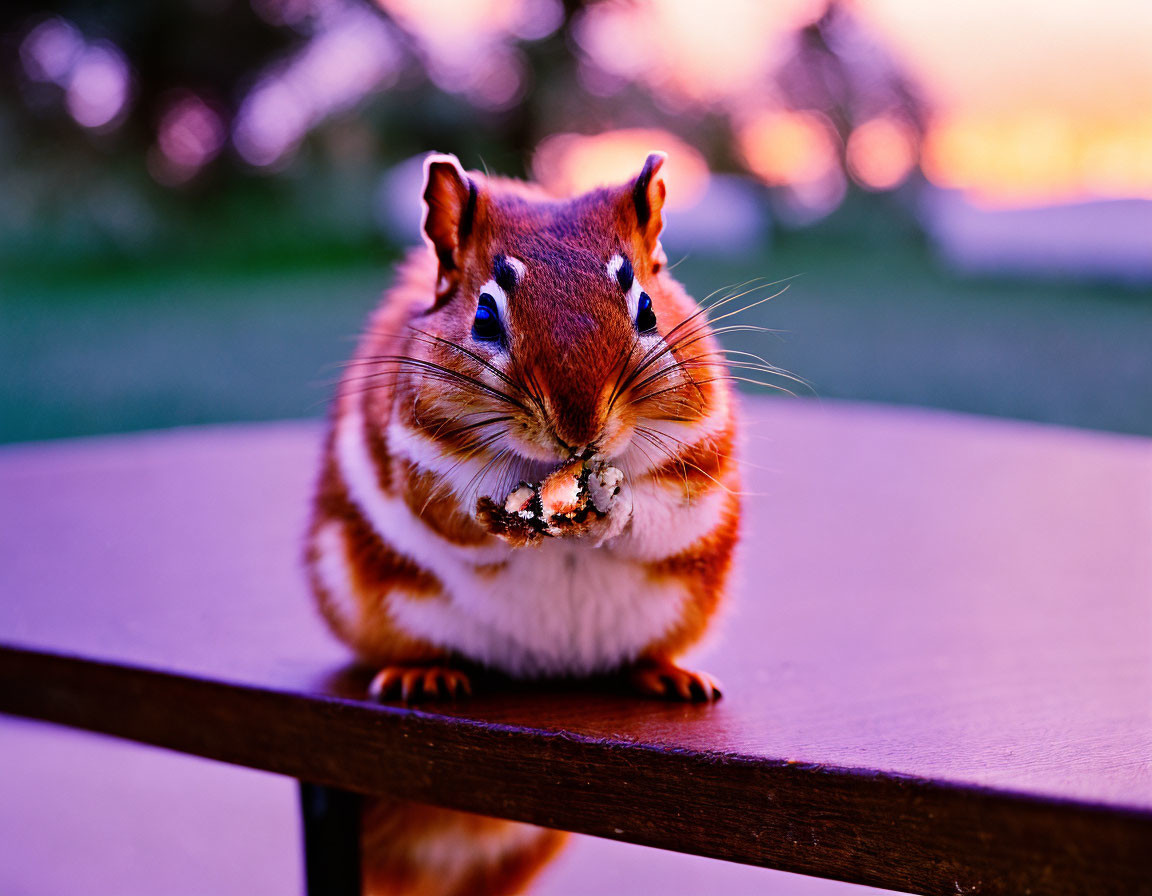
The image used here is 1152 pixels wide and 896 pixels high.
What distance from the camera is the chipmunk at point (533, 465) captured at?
3.08 feet

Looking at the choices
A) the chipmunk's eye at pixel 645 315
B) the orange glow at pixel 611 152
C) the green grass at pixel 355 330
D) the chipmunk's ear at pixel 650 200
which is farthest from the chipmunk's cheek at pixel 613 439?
the green grass at pixel 355 330

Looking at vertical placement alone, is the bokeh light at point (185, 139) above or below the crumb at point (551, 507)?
above

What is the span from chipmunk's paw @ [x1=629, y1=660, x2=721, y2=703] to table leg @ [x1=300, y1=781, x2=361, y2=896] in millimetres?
331

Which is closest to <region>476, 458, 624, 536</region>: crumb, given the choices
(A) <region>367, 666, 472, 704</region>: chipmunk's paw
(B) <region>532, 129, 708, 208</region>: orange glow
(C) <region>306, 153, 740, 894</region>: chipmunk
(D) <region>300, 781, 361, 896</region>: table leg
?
(C) <region>306, 153, 740, 894</region>: chipmunk

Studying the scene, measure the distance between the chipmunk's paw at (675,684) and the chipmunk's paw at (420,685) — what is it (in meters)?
0.17

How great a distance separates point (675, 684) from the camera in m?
1.12

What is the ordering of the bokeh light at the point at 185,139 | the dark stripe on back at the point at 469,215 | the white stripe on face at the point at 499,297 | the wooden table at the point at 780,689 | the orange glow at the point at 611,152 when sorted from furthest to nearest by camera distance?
the bokeh light at the point at 185,139 → the orange glow at the point at 611,152 → the dark stripe on back at the point at 469,215 → the white stripe on face at the point at 499,297 → the wooden table at the point at 780,689

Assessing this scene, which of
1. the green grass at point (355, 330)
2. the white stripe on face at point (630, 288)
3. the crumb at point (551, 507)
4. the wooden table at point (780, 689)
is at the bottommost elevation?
the green grass at point (355, 330)

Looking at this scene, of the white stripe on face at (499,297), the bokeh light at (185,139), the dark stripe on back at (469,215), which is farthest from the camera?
the bokeh light at (185,139)

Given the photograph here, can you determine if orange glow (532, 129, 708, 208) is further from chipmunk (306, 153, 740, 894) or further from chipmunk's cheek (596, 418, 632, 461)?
chipmunk's cheek (596, 418, 632, 461)

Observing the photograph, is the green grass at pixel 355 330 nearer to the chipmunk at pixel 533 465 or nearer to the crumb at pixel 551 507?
the chipmunk at pixel 533 465

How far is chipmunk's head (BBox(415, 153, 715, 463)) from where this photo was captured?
0.92 meters

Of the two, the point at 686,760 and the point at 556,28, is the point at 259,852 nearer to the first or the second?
the point at 686,760

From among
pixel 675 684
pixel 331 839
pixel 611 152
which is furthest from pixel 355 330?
pixel 675 684
